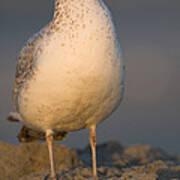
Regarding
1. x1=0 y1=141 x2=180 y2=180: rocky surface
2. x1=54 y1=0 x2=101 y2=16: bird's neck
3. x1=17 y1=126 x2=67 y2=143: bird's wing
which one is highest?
x1=54 y1=0 x2=101 y2=16: bird's neck

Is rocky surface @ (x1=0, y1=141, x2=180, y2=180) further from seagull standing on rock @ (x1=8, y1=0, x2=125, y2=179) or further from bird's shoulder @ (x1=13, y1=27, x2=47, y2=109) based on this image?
bird's shoulder @ (x1=13, y1=27, x2=47, y2=109)

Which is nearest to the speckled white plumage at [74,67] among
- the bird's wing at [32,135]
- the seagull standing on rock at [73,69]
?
the seagull standing on rock at [73,69]

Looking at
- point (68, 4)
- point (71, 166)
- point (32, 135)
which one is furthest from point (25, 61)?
point (71, 166)

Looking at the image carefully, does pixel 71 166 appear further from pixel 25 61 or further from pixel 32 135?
pixel 25 61

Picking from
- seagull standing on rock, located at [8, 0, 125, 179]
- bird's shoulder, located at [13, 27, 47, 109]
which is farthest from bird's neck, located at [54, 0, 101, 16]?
bird's shoulder, located at [13, 27, 47, 109]

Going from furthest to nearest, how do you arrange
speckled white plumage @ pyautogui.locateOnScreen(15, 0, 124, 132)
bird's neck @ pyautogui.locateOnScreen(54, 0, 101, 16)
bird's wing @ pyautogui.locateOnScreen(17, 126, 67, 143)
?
bird's wing @ pyautogui.locateOnScreen(17, 126, 67, 143), bird's neck @ pyautogui.locateOnScreen(54, 0, 101, 16), speckled white plumage @ pyautogui.locateOnScreen(15, 0, 124, 132)

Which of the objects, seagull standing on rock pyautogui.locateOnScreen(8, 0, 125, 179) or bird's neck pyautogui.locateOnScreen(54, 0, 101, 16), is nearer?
seagull standing on rock pyautogui.locateOnScreen(8, 0, 125, 179)

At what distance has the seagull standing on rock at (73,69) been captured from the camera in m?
5.10

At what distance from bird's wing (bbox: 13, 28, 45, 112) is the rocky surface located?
0.89 m

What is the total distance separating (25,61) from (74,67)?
1.10m

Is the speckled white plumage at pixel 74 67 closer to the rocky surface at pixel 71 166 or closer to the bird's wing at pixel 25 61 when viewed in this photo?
the bird's wing at pixel 25 61

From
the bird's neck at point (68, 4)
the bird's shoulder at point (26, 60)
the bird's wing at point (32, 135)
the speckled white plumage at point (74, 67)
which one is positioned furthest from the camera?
the bird's wing at point (32, 135)

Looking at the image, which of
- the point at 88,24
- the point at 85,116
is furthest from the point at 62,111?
the point at 88,24

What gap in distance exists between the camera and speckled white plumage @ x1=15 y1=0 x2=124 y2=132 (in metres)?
5.09
